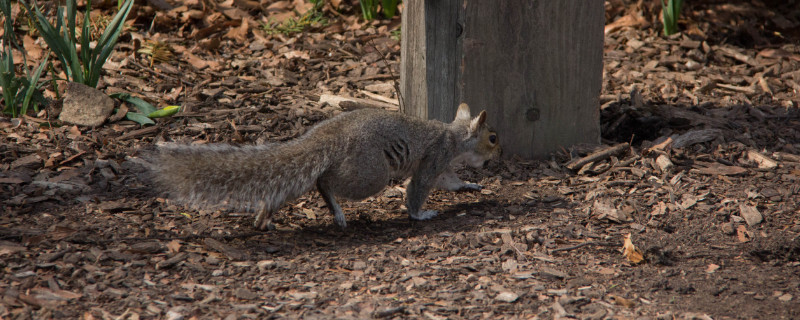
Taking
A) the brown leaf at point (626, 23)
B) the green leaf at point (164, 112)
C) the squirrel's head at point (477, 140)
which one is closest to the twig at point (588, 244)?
the squirrel's head at point (477, 140)

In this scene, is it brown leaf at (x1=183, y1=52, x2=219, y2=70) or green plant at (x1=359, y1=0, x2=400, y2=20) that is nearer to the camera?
brown leaf at (x1=183, y1=52, x2=219, y2=70)

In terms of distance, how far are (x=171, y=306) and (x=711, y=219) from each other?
356 centimetres

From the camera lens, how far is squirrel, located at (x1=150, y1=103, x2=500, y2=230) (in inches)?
174

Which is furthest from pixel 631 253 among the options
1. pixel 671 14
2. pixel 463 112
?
pixel 671 14

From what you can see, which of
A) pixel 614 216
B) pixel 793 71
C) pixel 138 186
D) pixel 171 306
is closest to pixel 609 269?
pixel 614 216

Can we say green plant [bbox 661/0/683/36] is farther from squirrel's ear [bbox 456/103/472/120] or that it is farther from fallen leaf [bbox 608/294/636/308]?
fallen leaf [bbox 608/294/636/308]

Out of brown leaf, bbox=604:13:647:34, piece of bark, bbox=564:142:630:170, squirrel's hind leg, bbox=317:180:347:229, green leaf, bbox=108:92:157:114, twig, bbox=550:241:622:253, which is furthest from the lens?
brown leaf, bbox=604:13:647:34

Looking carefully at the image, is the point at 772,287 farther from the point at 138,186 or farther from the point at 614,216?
the point at 138,186

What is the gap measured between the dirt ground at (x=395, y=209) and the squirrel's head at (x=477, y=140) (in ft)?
0.73

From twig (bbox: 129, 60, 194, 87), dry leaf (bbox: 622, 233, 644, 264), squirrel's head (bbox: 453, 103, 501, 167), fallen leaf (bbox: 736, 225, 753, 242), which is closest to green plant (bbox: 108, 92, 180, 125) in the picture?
twig (bbox: 129, 60, 194, 87)

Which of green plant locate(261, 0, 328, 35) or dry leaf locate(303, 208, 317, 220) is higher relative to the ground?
green plant locate(261, 0, 328, 35)

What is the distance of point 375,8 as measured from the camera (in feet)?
27.6

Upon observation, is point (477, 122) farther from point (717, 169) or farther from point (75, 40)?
point (75, 40)

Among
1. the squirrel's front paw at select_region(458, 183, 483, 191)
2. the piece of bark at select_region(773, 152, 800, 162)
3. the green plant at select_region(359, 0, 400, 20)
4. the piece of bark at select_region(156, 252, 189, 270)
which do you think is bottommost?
the squirrel's front paw at select_region(458, 183, 483, 191)
